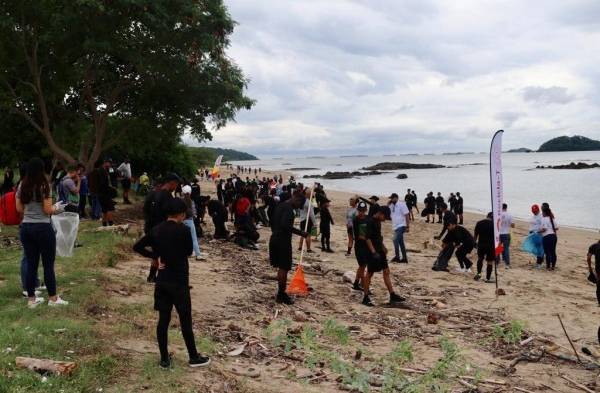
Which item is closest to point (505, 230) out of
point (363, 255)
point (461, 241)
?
point (461, 241)

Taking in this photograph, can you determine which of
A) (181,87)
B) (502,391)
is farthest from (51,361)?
(181,87)

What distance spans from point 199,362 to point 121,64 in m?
15.4

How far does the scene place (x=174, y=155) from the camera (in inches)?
1313

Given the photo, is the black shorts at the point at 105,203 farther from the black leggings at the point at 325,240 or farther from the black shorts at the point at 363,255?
the black shorts at the point at 363,255

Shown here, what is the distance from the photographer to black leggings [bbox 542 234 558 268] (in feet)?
45.0

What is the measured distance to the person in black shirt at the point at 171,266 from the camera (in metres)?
4.94

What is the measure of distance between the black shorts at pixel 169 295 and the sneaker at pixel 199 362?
57 cm

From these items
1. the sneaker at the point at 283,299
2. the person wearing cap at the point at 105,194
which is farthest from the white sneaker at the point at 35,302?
the person wearing cap at the point at 105,194

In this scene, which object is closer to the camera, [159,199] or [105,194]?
[159,199]

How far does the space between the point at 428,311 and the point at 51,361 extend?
604 centimetres

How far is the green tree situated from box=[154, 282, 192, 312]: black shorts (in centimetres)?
1123

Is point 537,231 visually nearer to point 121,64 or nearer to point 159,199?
point 159,199

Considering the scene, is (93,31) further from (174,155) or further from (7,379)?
(174,155)

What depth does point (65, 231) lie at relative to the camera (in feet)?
25.7
